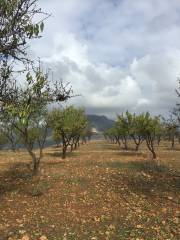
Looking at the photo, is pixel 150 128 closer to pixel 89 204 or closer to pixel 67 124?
pixel 67 124

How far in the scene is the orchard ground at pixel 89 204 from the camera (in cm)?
2088

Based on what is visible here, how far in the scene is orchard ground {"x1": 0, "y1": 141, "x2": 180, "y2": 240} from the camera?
20.9 meters

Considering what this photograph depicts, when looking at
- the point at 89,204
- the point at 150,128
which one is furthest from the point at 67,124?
the point at 89,204

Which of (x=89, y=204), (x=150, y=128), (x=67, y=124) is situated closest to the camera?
(x=89, y=204)

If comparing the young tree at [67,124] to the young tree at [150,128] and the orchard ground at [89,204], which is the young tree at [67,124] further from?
the orchard ground at [89,204]

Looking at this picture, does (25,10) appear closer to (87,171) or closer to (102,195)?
(102,195)

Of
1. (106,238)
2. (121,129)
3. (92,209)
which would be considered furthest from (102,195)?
(121,129)

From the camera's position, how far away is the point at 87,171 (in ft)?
111

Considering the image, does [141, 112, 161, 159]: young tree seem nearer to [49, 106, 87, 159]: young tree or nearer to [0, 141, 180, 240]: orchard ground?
[49, 106, 87, 159]: young tree

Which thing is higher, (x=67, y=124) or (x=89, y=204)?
(x=67, y=124)

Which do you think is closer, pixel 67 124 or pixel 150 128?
pixel 67 124

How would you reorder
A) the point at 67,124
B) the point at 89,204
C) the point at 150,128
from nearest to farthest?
the point at 89,204
the point at 67,124
the point at 150,128

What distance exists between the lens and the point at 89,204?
25.0 meters

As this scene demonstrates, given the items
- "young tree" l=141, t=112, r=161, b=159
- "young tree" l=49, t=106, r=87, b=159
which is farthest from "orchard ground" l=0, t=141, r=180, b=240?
"young tree" l=141, t=112, r=161, b=159
